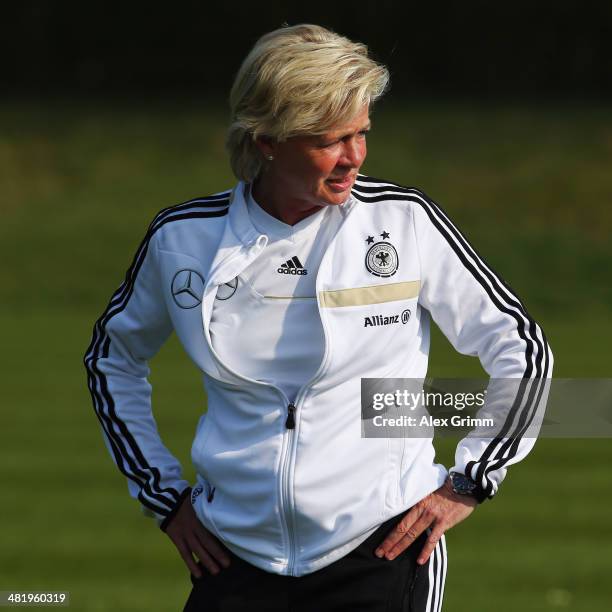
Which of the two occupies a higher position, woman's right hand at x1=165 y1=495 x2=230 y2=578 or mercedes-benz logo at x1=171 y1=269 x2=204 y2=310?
mercedes-benz logo at x1=171 y1=269 x2=204 y2=310

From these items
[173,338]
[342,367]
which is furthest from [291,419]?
[173,338]

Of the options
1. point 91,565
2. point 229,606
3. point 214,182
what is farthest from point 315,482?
point 214,182

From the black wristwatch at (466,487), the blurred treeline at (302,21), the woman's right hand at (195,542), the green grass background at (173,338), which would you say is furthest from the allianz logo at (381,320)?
the blurred treeline at (302,21)

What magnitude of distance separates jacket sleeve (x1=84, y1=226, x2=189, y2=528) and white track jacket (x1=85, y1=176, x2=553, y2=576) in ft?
0.39

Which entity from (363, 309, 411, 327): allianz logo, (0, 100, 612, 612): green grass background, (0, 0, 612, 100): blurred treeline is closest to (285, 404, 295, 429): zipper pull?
(363, 309, 411, 327): allianz logo

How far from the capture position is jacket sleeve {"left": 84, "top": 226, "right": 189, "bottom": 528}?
3932 mm

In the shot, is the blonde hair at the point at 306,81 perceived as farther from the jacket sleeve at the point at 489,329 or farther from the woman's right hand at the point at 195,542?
the woman's right hand at the point at 195,542

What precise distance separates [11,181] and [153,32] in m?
8.71

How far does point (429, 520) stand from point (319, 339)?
20.9 inches

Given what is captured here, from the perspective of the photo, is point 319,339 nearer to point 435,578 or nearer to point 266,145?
point 266,145

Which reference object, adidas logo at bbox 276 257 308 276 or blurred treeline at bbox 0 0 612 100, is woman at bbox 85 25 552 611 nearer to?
adidas logo at bbox 276 257 308 276

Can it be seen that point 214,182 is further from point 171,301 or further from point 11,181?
point 171,301

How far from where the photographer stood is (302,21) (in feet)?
111

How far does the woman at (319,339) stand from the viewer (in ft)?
11.7
